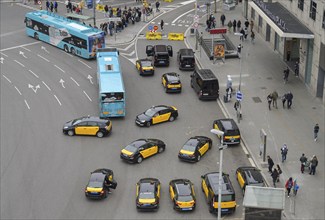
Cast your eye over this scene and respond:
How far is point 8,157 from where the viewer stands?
2101 inches

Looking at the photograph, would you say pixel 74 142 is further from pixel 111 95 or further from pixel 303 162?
pixel 303 162

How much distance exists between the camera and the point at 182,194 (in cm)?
4606

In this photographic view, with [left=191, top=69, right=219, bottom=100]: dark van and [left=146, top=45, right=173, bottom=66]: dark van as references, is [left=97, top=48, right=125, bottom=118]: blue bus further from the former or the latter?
[left=146, top=45, right=173, bottom=66]: dark van

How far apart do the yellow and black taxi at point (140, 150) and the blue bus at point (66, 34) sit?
82.1ft

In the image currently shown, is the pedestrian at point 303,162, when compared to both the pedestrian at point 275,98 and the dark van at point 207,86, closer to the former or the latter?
the pedestrian at point 275,98

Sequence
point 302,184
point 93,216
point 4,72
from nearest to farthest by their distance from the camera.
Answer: point 93,216 < point 302,184 < point 4,72

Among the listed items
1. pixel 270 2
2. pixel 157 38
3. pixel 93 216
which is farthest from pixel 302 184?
pixel 157 38

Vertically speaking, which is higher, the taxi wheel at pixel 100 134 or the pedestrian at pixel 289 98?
the pedestrian at pixel 289 98

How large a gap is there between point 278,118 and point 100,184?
20941mm

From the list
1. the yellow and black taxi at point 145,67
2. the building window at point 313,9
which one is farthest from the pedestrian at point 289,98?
the yellow and black taxi at point 145,67

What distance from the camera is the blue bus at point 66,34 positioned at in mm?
75875

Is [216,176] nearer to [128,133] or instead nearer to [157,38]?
[128,133]

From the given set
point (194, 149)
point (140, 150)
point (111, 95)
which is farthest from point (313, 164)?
point (111, 95)

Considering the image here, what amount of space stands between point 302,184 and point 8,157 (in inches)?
951
